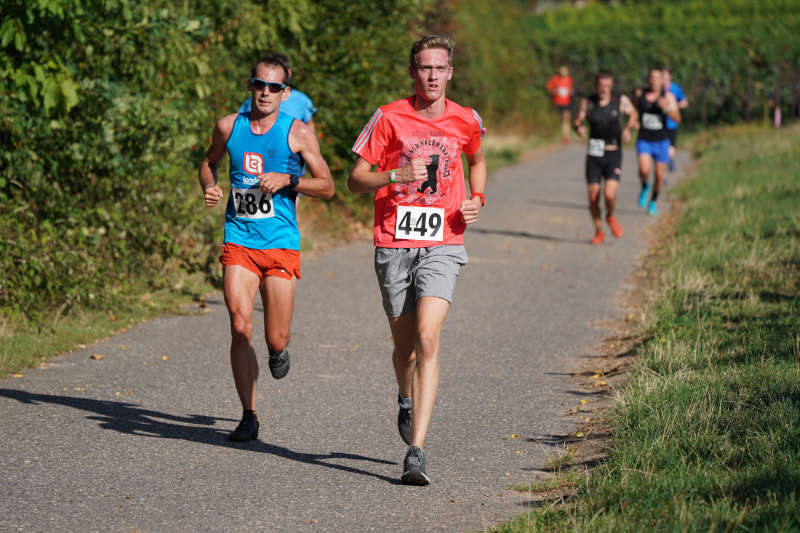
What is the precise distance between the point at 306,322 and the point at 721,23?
121 ft

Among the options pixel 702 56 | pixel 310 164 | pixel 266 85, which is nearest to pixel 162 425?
pixel 310 164

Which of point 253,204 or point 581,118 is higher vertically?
point 581,118

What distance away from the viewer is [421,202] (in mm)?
5723

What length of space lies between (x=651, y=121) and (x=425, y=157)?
39.4 feet

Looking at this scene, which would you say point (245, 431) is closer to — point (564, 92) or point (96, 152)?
point (96, 152)

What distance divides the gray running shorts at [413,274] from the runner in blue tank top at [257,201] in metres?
0.73

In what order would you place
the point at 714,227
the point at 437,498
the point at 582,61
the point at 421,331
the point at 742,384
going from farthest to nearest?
the point at 582,61, the point at 714,227, the point at 742,384, the point at 421,331, the point at 437,498

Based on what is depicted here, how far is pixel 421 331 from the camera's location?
5.63m

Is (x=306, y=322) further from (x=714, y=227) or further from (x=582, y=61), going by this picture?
(x=582, y=61)

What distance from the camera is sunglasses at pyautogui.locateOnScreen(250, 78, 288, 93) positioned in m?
6.14

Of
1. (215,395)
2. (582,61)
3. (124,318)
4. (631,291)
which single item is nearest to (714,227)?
(631,291)

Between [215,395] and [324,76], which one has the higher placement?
[324,76]

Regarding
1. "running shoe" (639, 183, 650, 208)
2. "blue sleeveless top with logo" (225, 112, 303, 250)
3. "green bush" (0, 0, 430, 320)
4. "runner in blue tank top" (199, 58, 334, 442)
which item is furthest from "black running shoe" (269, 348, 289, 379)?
"running shoe" (639, 183, 650, 208)

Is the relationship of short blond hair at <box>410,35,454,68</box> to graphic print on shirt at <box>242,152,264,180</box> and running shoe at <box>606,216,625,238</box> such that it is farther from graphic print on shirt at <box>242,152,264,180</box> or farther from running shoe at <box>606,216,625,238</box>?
running shoe at <box>606,216,625,238</box>
